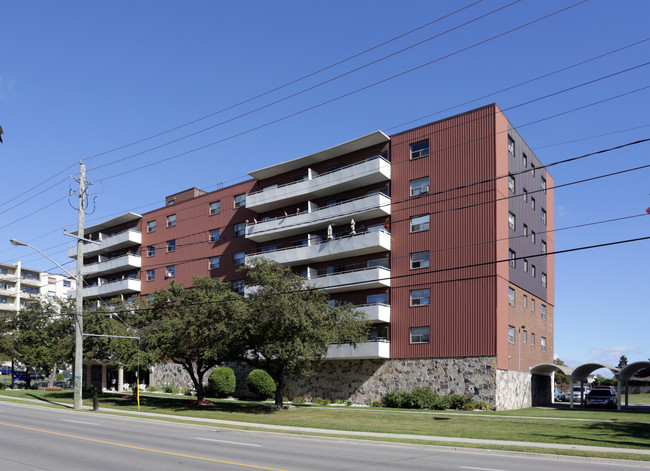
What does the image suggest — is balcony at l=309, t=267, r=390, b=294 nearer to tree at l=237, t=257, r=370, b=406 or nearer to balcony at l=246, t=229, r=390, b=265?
balcony at l=246, t=229, r=390, b=265

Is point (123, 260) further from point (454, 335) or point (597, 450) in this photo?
point (597, 450)

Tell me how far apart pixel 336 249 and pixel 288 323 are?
13.8m

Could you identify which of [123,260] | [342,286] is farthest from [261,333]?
[123,260]

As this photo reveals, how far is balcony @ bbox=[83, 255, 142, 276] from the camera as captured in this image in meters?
65.3

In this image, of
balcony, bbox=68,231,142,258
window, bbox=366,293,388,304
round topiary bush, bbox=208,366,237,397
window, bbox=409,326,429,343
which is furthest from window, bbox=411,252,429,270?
balcony, bbox=68,231,142,258

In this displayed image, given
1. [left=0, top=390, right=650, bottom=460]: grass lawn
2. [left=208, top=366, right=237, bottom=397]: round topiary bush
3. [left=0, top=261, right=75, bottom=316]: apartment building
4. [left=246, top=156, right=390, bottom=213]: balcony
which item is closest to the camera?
[left=0, top=390, right=650, bottom=460]: grass lawn

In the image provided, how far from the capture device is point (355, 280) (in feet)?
143

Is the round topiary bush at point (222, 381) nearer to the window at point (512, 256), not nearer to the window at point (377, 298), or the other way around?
the window at point (377, 298)

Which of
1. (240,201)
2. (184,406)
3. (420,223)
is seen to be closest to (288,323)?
(184,406)

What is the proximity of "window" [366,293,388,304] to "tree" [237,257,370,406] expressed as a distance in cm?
715

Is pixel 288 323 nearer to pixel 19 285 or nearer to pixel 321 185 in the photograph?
pixel 321 185

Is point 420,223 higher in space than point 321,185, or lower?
lower

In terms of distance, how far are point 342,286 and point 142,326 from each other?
14.8 m

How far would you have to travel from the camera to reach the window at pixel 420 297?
41438 millimetres
